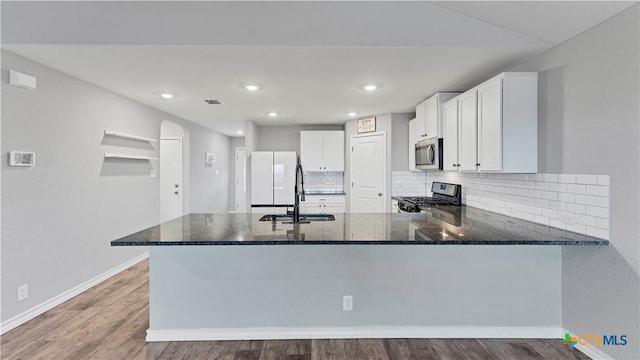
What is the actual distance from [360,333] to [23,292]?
2.80m

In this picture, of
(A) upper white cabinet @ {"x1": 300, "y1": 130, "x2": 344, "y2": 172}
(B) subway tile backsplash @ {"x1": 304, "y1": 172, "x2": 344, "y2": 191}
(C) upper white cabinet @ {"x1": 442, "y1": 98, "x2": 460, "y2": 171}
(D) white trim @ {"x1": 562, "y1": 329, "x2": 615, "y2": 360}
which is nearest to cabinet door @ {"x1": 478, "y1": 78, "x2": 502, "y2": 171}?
(C) upper white cabinet @ {"x1": 442, "y1": 98, "x2": 460, "y2": 171}

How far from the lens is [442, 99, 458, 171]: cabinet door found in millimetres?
3279

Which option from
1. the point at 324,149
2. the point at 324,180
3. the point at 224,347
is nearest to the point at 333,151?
the point at 324,149

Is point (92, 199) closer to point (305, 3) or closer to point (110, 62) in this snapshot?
point (110, 62)

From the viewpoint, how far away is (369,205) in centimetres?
532

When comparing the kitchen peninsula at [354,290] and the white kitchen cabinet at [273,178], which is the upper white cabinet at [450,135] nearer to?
the kitchen peninsula at [354,290]

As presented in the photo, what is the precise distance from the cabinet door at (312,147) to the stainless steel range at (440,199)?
2.04 m

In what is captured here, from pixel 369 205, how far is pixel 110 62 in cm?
401

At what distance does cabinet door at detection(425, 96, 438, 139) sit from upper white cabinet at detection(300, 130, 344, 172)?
2.16 meters

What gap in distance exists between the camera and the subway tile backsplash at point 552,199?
1.99 m

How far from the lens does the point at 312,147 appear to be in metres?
5.94

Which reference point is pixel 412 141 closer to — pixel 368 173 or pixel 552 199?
pixel 368 173

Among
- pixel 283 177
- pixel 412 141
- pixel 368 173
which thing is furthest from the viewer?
pixel 283 177

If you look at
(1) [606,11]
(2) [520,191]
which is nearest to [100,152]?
(2) [520,191]
